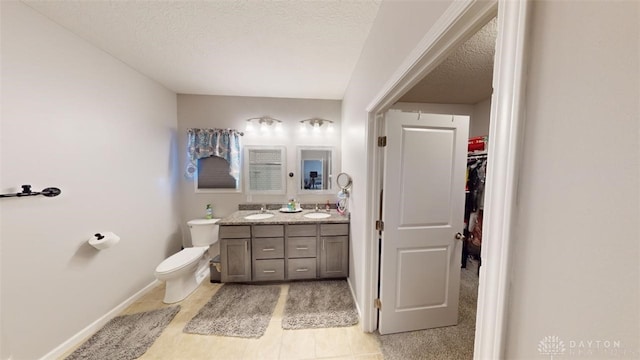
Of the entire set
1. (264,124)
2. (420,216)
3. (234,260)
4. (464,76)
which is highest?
(464,76)

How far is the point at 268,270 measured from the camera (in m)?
2.44

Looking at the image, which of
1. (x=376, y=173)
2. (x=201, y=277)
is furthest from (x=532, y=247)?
(x=201, y=277)

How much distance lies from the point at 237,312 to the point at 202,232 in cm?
127

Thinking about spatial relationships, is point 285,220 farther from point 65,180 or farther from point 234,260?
point 65,180

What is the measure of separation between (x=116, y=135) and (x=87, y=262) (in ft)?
4.01

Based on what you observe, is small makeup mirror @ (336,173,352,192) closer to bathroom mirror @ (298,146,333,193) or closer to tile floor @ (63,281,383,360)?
bathroom mirror @ (298,146,333,193)

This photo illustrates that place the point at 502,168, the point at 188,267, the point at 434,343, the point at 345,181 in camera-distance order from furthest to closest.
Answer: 1. the point at 345,181
2. the point at 188,267
3. the point at 434,343
4. the point at 502,168

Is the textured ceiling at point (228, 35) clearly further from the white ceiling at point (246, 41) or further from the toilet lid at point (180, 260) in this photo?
the toilet lid at point (180, 260)

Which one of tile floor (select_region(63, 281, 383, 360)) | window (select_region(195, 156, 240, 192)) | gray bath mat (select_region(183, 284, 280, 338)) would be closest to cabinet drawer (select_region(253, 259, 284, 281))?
gray bath mat (select_region(183, 284, 280, 338))

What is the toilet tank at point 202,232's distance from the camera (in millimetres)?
2715

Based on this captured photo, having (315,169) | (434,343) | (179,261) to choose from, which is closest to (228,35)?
(315,169)

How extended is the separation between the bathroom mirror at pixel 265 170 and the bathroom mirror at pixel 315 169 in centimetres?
29

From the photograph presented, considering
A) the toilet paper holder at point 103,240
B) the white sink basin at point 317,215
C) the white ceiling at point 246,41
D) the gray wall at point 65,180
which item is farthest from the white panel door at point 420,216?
the gray wall at point 65,180

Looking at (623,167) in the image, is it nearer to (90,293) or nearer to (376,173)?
(376,173)
